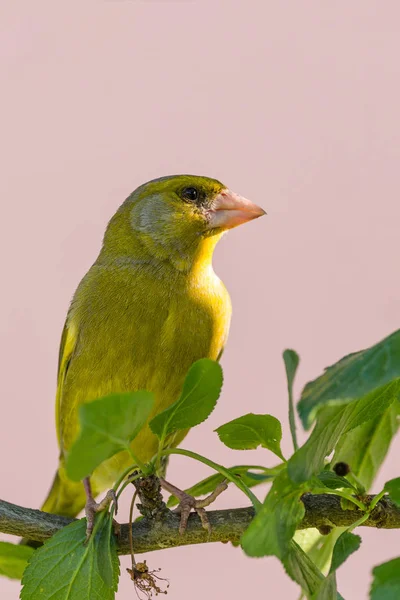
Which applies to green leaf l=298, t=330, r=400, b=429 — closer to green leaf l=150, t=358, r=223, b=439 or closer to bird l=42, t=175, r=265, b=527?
green leaf l=150, t=358, r=223, b=439

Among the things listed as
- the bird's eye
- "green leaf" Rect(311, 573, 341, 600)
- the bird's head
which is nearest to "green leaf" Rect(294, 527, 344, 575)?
"green leaf" Rect(311, 573, 341, 600)

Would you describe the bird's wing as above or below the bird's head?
below

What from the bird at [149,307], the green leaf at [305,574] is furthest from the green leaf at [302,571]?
the bird at [149,307]

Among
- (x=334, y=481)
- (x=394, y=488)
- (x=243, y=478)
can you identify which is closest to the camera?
(x=394, y=488)

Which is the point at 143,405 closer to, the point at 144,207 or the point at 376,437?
the point at 376,437

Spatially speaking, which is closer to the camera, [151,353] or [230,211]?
[151,353]

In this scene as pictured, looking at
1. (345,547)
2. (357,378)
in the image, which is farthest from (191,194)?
(357,378)

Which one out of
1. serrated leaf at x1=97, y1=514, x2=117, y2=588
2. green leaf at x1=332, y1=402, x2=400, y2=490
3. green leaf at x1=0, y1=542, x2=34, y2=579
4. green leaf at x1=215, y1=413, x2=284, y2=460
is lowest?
green leaf at x1=0, y1=542, x2=34, y2=579

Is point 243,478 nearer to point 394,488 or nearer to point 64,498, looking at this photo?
point 394,488

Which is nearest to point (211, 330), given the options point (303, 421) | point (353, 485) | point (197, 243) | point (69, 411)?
point (197, 243)
